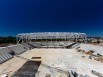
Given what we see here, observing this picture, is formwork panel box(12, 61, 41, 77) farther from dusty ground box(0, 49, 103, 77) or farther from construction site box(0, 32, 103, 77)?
dusty ground box(0, 49, 103, 77)

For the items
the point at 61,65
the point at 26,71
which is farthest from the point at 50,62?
the point at 26,71

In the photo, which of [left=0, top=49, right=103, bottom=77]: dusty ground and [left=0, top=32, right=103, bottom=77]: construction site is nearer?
[left=0, top=32, right=103, bottom=77]: construction site

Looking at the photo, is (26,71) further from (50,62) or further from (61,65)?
(50,62)

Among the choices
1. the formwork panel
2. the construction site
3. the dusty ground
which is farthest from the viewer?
the dusty ground

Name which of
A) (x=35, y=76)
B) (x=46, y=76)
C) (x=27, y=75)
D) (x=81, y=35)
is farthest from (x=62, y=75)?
(x=81, y=35)

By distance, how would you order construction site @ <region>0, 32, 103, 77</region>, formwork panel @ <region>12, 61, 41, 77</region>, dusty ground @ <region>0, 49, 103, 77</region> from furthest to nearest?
dusty ground @ <region>0, 49, 103, 77</region> → construction site @ <region>0, 32, 103, 77</region> → formwork panel @ <region>12, 61, 41, 77</region>

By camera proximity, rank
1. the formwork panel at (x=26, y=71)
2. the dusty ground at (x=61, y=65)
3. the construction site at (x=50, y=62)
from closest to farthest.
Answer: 1. the formwork panel at (x=26, y=71)
2. the construction site at (x=50, y=62)
3. the dusty ground at (x=61, y=65)

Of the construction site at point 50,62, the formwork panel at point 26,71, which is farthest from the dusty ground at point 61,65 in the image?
the formwork panel at point 26,71

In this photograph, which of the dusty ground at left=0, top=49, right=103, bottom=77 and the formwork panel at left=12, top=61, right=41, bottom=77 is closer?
the formwork panel at left=12, top=61, right=41, bottom=77

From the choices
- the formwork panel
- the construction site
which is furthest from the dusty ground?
the formwork panel

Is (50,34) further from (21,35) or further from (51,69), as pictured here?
(51,69)

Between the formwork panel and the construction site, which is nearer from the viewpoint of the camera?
the formwork panel

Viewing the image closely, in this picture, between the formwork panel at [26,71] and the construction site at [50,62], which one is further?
the construction site at [50,62]

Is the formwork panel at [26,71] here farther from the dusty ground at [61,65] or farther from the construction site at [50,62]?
the dusty ground at [61,65]
